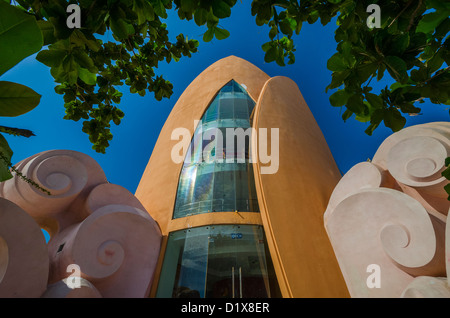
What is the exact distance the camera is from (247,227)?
23.6 feet

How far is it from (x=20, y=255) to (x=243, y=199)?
5563 mm

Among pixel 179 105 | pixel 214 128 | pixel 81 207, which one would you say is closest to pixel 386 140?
pixel 214 128

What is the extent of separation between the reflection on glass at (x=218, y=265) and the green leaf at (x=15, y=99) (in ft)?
20.6

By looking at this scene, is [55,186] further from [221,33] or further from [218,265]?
[221,33]

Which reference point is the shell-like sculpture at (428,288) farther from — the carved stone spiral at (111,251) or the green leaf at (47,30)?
the carved stone spiral at (111,251)

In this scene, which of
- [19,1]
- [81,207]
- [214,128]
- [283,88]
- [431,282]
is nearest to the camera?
[19,1]

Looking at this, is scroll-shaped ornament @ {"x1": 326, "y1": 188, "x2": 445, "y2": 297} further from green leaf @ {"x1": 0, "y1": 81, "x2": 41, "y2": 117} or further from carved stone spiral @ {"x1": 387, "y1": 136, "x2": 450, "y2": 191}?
green leaf @ {"x1": 0, "y1": 81, "x2": 41, "y2": 117}

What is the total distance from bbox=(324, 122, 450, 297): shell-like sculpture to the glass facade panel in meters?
3.00

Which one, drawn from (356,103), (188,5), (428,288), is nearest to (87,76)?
(188,5)

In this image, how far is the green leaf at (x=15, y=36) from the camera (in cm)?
80

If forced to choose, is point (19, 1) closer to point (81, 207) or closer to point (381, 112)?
point (381, 112)

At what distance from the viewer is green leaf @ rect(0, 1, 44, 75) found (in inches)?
31.4

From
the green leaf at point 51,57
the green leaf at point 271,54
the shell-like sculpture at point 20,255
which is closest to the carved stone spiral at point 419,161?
the green leaf at point 271,54
